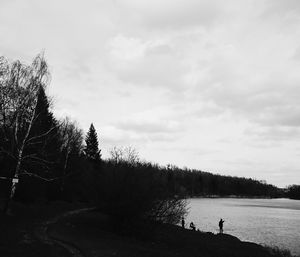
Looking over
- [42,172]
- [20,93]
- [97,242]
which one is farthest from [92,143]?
[97,242]

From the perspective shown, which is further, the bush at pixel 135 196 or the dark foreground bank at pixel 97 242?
the bush at pixel 135 196

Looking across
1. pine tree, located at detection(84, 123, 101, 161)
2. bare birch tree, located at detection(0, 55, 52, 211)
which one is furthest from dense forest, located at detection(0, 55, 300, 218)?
pine tree, located at detection(84, 123, 101, 161)

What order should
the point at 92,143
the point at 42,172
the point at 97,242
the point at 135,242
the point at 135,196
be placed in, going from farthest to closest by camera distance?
the point at 92,143 < the point at 42,172 < the point at 135,196 < the point at 135,242 < the point at 97,242

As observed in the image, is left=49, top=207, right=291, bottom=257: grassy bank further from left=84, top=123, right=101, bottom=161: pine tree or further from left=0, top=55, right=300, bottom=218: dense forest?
left=84, top=123, right=101, bottom=161: pine tree

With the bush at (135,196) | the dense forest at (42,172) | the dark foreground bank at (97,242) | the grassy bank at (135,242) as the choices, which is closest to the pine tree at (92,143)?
the dense forest at (42,172)

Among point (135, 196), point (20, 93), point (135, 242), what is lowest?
point (135, 242)

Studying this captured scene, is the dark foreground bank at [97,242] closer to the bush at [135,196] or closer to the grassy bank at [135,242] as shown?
the grassy bank at [135,242]

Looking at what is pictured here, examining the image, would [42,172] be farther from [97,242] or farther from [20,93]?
[97,242]

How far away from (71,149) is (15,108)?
31638 millimetres

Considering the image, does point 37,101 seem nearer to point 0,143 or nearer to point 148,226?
point 0,143

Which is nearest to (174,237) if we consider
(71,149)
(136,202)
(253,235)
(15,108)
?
(136,202)

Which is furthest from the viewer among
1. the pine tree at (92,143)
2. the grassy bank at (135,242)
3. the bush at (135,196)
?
the pine tree at (92,143)

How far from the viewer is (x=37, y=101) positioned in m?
31.1

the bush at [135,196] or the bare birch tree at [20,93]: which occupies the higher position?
the bare birch tree at [20,93]
